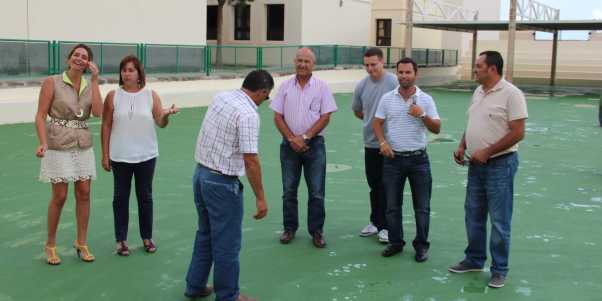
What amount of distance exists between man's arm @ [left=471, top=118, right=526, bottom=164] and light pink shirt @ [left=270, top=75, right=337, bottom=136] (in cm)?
156

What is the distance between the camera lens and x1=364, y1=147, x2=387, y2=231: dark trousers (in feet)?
21.4

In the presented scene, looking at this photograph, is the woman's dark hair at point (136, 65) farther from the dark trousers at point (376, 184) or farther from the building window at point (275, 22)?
the building window at point (275, 22)

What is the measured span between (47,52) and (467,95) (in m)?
16.4

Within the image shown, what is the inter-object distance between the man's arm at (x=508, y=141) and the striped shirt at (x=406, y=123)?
2.33ft

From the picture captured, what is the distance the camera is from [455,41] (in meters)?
47.0

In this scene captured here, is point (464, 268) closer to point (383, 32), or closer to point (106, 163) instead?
point (106, 163)

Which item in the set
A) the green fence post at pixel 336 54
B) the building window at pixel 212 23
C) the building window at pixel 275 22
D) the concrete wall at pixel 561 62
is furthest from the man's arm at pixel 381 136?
the concrete wall at pixel 561 62

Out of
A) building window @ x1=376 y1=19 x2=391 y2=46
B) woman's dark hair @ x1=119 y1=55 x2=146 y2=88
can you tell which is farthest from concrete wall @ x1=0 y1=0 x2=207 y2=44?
building window @ x1=376 y1=19 x2=391 y2=46

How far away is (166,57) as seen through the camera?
20.7 meters

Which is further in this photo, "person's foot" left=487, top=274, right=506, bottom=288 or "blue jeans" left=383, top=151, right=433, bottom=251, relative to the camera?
"blue jeans" left=383, top=151, right=433, bottom=251

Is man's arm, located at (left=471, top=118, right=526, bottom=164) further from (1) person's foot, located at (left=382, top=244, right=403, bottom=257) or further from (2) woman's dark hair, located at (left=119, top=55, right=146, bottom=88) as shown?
(2) woman's dark hair, located at (left=119, top=55, right=146, bottom=88)

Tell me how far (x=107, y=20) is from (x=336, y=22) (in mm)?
14627

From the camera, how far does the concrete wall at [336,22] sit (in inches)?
1259

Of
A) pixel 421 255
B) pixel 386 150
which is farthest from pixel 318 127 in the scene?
pixel 421 255
